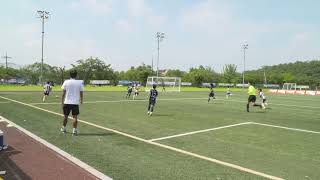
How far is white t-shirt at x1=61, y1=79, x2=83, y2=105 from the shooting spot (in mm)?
11945

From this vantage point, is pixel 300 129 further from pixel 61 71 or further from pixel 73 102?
pixel 61 71

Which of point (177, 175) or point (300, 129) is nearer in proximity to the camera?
point (177, 175)

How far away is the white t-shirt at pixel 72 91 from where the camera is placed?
1195 centimetres

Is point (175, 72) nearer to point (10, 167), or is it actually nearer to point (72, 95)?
point (72, 95)

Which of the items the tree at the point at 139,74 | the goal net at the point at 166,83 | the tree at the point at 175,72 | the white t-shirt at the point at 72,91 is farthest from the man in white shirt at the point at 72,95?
the tree at the point at 175,72

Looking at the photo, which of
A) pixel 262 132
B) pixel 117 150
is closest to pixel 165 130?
pixel 262 132

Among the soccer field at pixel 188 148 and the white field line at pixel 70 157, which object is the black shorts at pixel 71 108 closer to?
the soccer field at pixel 188 148

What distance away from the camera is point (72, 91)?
39.2 feet

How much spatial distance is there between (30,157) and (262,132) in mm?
8279

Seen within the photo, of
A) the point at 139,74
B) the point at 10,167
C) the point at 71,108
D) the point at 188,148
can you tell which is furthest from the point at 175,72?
the point at 10,167

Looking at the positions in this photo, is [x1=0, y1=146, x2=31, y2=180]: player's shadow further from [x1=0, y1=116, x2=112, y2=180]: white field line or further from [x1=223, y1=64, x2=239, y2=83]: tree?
[x1=223, y1=64, x2=239, y2=83]: tree

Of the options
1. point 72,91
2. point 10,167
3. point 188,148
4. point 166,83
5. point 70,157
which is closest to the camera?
point 10,167

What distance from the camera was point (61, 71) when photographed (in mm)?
120312

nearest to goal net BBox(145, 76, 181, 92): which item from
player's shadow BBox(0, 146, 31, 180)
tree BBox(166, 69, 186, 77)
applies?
player's shadow BBox(0, 146, 31, 180)
